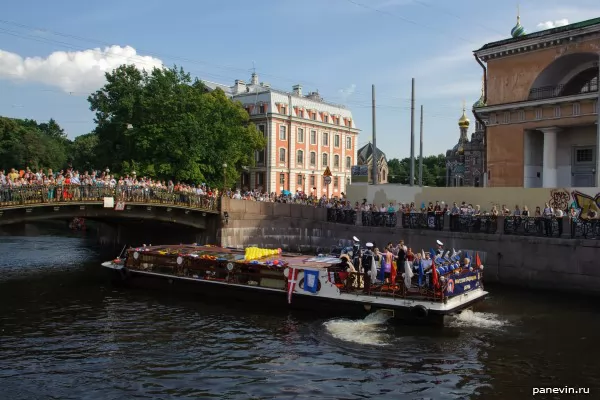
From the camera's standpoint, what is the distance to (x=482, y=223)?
2795cm

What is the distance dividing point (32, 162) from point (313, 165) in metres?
37.4

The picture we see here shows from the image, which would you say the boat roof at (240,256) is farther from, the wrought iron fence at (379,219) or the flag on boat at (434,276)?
the wrought iron fence at (379,219)

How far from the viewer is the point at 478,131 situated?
263 ft

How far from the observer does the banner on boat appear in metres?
18.3

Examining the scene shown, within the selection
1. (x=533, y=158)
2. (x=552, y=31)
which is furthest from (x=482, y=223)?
(x=552, y=31)

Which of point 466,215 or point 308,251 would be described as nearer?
point 466,215

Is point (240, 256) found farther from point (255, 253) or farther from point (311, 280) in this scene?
point (311, 280)

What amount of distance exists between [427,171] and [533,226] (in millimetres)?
104833

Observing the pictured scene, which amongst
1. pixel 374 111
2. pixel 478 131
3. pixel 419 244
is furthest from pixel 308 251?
pixel 478 131

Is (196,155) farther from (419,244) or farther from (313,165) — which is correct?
(313,165)

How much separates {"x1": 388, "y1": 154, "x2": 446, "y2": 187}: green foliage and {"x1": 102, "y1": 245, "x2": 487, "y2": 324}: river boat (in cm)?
9965

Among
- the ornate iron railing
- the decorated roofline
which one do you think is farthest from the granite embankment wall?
the decorated roofline

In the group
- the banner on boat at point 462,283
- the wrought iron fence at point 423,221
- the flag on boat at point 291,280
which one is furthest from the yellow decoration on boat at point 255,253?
the wrought iron fence at point 423,221

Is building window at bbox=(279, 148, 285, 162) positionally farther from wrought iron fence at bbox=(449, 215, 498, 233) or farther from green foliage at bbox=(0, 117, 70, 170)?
wrought iron fence at bbox=(449, 215, 498, 233)
